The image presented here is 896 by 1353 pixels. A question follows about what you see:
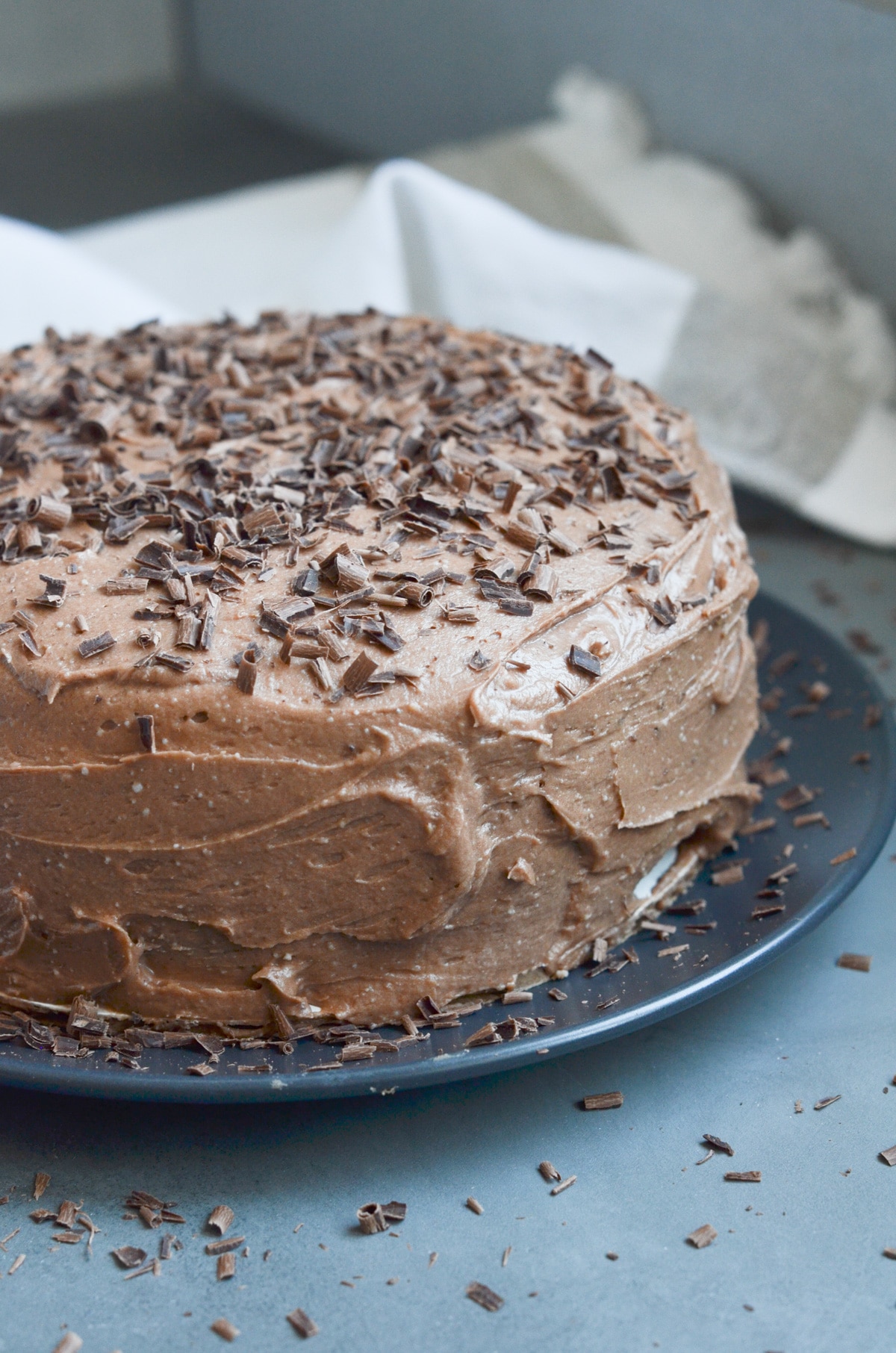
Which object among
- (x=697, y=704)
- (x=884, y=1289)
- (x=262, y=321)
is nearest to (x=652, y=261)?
(x=262, y=321)

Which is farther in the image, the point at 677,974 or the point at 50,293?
the point at 50,293

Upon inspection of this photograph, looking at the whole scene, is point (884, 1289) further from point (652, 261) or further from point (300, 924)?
point (652, 261)

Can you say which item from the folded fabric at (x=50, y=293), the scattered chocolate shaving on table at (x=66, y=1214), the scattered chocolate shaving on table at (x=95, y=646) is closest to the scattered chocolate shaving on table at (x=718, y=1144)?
the scattered chocolate shaving on table at (x=66, y=1214)

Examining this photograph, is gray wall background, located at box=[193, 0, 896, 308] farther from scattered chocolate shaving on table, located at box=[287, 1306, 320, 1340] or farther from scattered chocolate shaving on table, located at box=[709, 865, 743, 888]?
scattered chocolate shaving on table, located at box=[287, 1306, 320, 1340]

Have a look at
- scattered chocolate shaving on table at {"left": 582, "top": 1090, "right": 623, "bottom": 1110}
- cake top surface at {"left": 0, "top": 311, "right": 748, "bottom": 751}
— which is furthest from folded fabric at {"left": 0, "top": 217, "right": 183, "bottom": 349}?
scattered chocolate shaving on table at {"left": 582, "top": 1090, "right": 623, "bottom": 1110}

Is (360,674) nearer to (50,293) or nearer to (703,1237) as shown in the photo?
(703,1237)

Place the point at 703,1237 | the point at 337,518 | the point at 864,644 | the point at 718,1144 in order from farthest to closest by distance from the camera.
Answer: the point at 864,644
the point at 337,518
the point at 718,1144
the point at 703,1237

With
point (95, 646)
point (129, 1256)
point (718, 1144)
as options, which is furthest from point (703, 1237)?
point (95, 646)
